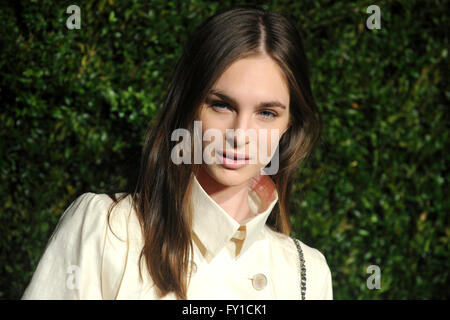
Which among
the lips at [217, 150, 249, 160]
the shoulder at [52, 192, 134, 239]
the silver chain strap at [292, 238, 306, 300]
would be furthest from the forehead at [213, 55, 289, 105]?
the silver chain strap at [292, 238, 306, 300]

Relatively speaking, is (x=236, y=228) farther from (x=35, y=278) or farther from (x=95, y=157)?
(x=95, y=157)

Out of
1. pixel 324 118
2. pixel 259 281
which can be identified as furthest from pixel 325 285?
pixel 324 118

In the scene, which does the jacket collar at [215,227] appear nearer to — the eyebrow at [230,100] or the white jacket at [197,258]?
the white jacket at [197,258]

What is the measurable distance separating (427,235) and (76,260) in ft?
7.65

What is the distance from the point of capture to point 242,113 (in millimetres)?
1669

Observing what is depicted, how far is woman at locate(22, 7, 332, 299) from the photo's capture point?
1.64 meters

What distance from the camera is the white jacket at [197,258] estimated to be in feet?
5.24

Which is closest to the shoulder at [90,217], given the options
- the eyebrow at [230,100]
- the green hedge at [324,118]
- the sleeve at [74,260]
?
the sleeve at [74,260]

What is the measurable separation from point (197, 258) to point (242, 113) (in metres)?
0.57

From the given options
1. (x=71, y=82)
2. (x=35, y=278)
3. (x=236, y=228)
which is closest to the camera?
(x=35, y=278)

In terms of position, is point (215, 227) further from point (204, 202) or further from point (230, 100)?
point (230, 100)

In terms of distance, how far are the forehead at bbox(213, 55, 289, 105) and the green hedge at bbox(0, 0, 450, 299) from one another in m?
1.15
